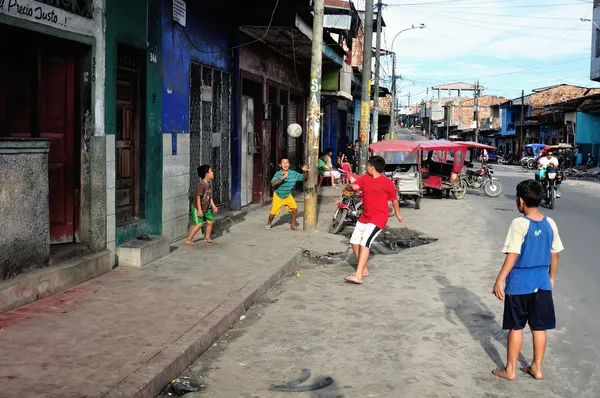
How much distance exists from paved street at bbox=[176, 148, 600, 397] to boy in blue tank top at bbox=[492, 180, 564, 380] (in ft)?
1.14

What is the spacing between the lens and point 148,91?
925cm

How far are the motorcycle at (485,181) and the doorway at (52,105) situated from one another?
15.8m

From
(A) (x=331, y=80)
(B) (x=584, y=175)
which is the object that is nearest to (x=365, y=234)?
(A) (x=331, y=80)

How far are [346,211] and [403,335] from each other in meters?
6.81

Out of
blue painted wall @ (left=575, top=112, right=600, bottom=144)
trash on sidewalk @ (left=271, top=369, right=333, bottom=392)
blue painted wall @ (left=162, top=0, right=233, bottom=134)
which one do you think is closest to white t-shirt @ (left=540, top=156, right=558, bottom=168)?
blue painted wall @ (left=162, top=0, right=233, bottom=134)

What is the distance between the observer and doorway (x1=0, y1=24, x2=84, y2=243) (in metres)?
7.01

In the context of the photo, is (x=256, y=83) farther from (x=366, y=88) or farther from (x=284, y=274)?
(x=284, y=274)

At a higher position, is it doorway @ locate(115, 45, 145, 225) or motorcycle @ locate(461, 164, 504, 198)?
doorway @ locate(115, 45, 145, 225)

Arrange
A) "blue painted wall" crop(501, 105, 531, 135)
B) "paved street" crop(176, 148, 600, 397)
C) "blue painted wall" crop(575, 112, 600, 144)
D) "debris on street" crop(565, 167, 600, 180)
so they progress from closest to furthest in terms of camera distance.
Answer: "paved street" crop(176, 148, 600, 397) < "debris on street" crop(565, 167, 600, 180) < "blue painted wall" crop(575, 112, 600, 144) < "blue painted wall" crop(501, 105, 531, 135)

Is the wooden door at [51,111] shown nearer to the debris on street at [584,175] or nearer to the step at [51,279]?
the step at [51,279]

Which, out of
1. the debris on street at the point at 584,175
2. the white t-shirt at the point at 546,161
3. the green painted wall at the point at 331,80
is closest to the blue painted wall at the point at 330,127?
the green painted wall at the point at 331,80

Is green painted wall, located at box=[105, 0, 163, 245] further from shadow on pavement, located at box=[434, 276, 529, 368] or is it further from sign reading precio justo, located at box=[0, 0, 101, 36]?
shadow on pavement, located at box=[434, 276, 529, 368]

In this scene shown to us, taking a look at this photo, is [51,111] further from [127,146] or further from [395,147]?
[395,147]

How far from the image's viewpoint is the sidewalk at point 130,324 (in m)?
4.27
